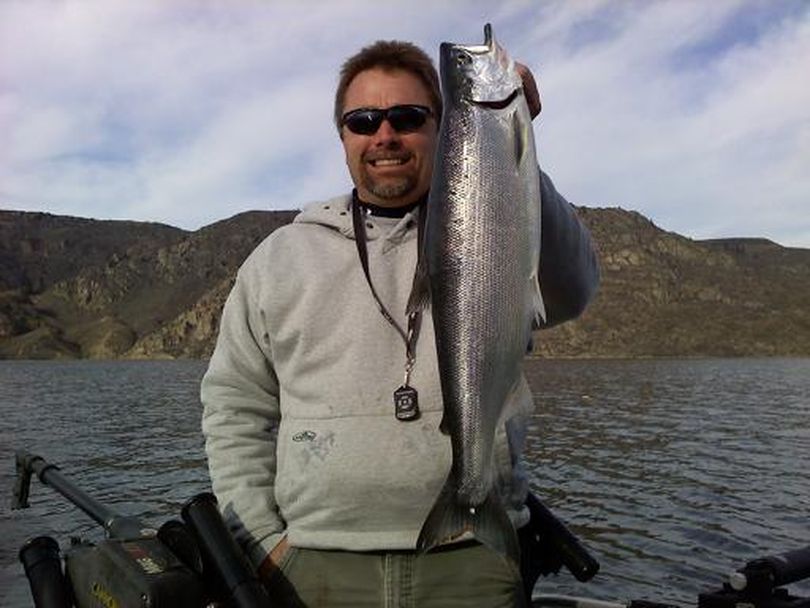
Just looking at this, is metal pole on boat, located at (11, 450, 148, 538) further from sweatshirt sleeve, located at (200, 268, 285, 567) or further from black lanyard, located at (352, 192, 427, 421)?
black lanyard, located at (352, 192, 427, 421)

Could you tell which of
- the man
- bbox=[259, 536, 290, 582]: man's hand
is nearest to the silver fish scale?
the man

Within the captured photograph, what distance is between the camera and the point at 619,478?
2623 centimetres

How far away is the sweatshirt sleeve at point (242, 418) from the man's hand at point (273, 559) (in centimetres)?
9

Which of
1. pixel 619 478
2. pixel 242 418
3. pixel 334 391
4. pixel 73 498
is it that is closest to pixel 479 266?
pixel 334 391

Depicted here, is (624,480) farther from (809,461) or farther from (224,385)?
(224,385)

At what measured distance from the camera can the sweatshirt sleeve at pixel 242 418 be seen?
169 inches

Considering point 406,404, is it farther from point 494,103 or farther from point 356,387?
point 494,103

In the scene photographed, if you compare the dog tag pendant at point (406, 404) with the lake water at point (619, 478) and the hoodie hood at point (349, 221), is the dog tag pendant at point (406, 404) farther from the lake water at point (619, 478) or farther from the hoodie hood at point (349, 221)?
the lake water at point (619, 478)

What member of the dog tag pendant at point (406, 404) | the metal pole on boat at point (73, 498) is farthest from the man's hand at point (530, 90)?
the metal pole on boat at point (73, 498)

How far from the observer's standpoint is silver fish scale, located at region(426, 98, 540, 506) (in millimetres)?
3330

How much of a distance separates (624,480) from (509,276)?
2414cm

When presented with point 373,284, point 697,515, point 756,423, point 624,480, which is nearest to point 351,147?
point 373,284

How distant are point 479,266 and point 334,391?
107cm

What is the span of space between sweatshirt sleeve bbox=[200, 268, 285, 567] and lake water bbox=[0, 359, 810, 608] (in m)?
10.1
